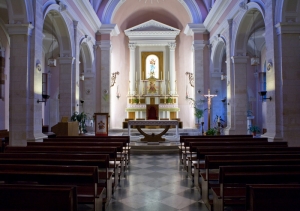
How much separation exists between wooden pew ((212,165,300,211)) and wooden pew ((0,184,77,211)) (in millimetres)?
1539

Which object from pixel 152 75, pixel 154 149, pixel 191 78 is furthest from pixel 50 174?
pixel 152 75

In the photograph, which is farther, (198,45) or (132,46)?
(132,46)

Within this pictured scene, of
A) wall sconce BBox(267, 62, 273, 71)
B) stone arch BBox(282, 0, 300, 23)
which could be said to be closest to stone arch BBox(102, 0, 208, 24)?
wall sconce BBox(267, 62, 273, 71)

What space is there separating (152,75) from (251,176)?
15.5 m

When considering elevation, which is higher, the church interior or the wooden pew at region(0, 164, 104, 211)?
the church interior

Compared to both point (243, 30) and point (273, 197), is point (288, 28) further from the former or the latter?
point (273, 197)

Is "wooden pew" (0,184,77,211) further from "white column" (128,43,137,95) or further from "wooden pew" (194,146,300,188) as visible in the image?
"white column" (128,43,137,95)

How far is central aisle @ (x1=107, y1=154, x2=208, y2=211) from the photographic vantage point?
3885 mm

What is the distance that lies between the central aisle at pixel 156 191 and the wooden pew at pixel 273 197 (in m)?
1.68

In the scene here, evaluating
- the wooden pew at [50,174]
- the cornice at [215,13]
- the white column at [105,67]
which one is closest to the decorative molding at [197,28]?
the cornice at [215,13]

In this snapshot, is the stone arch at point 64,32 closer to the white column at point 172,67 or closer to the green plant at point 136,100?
the green plant at point 136,100

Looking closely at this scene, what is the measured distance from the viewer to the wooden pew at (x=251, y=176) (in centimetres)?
276

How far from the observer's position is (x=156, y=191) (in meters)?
4.59

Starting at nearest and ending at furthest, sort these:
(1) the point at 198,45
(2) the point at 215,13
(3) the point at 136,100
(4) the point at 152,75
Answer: (2) the point at 215,13
(1) the point at 198,45
(3) the point at 136,100
(4) the point at 152,75
